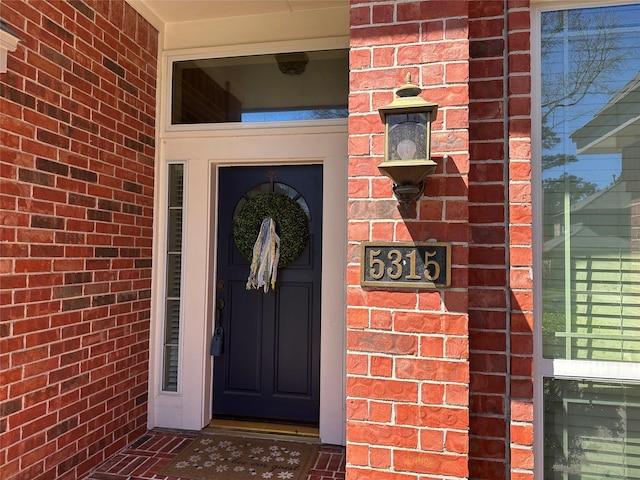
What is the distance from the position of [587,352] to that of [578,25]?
1.48 m

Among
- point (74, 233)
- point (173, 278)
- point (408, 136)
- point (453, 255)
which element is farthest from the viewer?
point (173, 278)

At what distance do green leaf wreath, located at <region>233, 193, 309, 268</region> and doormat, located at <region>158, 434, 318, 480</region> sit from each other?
134 centimetres

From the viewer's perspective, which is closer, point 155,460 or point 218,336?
point 155,460

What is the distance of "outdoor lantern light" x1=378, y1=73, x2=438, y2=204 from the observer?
1.61 metres

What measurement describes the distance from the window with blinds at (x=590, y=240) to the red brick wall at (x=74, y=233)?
8.61 feet

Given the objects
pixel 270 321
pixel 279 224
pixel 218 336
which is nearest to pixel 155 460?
pixel 218 336

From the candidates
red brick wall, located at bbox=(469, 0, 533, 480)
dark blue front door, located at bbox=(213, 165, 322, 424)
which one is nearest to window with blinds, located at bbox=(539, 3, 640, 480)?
red brick wall, located at bbox=(469, 0, 533, 480)

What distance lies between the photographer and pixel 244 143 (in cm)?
343

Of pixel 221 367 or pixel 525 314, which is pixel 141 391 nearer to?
pixel 221 367

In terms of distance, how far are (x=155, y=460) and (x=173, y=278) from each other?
133 cm

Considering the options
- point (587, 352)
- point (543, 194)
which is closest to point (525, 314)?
point (587, 352)

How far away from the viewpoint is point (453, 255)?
1.77 meters

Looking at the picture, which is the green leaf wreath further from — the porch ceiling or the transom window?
the porch ceiling

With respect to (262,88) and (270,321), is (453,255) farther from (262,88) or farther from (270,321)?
(262,88)
